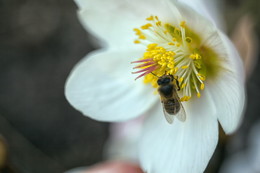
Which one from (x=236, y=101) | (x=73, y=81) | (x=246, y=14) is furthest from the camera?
(x=246, y=14)

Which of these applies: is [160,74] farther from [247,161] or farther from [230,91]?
[247,161]

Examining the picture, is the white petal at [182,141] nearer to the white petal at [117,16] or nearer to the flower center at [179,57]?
the flower center at [179,57]

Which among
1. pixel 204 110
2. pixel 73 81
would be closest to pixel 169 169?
pixel 204 110

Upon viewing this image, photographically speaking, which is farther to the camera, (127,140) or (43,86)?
(43,86)

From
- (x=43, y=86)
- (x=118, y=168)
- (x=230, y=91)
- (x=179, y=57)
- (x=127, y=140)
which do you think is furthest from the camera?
(x=43, y=86)

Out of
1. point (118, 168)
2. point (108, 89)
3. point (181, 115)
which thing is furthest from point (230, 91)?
point (118, 168)

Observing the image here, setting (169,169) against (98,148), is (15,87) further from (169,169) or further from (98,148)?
(169,169)
